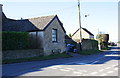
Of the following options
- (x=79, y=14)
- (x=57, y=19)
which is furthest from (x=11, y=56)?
(x=79, y=14)

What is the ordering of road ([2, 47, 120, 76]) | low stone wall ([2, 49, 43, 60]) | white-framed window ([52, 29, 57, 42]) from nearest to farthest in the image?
road ([2, 47, 120, 76]) → low stone wall ([2, 49, 43, 60]) → white-framed window ([52, 29, 57, 42])

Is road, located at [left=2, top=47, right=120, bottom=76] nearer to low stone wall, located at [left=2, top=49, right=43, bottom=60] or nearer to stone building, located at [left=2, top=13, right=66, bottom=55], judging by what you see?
low stone wall, located at [left=2, top=49, right=43, bottom=60]

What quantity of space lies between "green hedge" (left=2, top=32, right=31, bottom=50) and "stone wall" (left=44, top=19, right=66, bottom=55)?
2.75 m

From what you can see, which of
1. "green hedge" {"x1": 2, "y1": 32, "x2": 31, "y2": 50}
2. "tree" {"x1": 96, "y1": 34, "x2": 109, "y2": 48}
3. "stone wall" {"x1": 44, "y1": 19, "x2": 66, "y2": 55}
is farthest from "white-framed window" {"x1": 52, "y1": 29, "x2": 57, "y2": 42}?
"tree" {"x1": 96, "y1": 34, "x2": 109, "y2": 48}

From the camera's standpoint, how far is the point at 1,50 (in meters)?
15.3

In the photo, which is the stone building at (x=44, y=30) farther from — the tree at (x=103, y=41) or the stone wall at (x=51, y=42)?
the tree at (x=103, y=41)

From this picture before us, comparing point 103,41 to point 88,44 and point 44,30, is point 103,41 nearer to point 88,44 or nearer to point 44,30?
point 88,44

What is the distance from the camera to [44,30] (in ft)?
68.1

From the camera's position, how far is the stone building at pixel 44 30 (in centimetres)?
2099

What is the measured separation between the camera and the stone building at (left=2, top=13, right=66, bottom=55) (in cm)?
2099

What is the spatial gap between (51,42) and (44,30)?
239 centimetres

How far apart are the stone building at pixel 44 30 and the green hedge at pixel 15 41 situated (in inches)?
80.8

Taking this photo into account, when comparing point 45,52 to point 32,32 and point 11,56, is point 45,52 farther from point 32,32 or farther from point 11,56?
point 11,56

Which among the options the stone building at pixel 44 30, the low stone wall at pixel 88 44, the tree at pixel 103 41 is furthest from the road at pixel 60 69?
the tree at pixel 103 41
